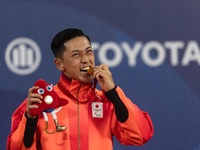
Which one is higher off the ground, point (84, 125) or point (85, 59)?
point (85, 59)

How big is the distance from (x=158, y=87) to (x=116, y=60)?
14.5 inches

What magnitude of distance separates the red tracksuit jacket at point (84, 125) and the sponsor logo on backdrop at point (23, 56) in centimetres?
70

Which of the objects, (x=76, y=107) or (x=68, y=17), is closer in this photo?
(x=76, y=107)

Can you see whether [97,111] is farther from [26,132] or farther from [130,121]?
[26,132]

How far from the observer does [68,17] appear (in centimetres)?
219

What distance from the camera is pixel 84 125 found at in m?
1.49

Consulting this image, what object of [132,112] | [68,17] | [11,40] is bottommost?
[132,112]

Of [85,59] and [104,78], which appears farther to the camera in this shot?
[85,59]

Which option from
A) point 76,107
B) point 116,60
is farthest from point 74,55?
point 116,60

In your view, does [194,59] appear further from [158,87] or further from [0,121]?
[0,121]

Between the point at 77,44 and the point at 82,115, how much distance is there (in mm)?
371

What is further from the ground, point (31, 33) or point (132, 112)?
point (31, 33)

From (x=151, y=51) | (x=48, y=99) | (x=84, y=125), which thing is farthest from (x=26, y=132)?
(x=151, y=51)

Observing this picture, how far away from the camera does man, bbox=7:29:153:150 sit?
138cm
